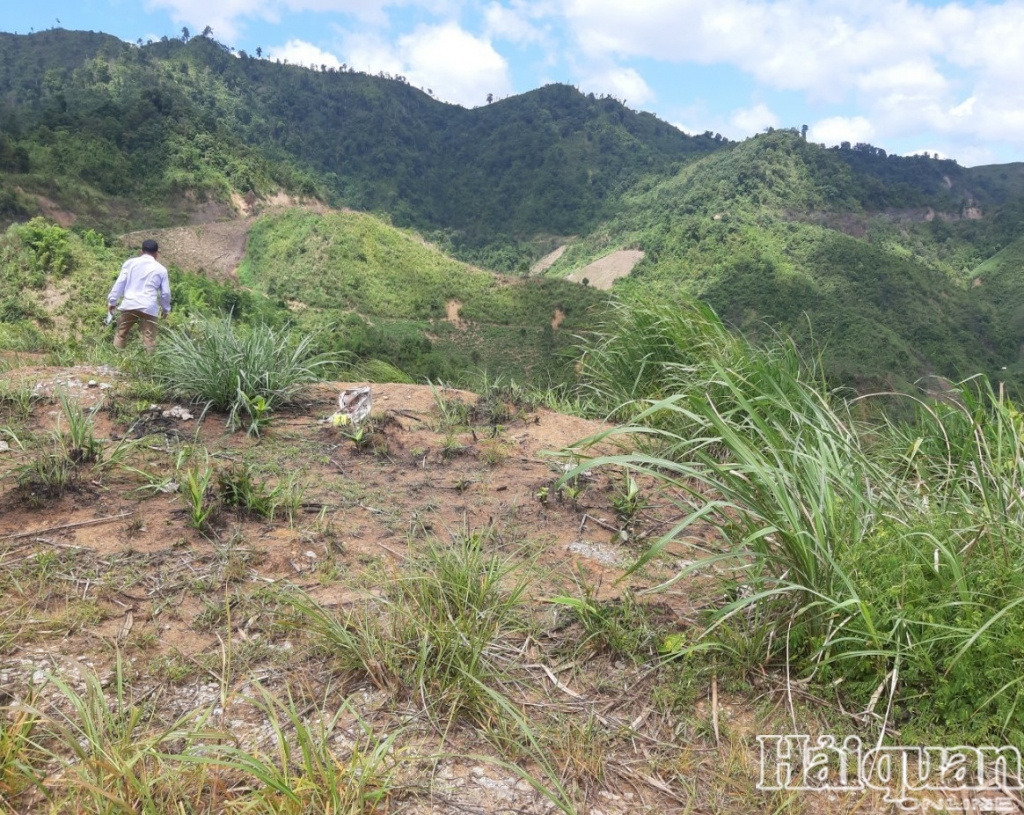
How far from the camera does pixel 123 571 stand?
203cm

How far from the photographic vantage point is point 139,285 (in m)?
5.98

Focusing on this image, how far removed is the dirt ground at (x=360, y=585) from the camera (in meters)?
1.40

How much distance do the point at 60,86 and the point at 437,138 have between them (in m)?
56.8

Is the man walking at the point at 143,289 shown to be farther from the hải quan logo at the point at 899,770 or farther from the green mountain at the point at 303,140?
the green mountain at the point at 303,140

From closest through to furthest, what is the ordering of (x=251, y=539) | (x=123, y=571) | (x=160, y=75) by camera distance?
(x=123, y=571) < (x=251, y=539) < (x=160, y=75)

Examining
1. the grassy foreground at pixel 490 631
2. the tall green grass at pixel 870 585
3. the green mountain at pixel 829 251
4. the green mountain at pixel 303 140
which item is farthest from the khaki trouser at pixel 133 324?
the green mountain at pixel 829 251

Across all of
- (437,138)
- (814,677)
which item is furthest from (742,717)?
(437,138)

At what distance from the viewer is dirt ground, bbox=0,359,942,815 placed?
4.60 feet

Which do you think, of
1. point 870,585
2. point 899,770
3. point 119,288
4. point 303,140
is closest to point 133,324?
point 119,288

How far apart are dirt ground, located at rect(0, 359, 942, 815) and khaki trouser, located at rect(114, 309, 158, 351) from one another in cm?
296

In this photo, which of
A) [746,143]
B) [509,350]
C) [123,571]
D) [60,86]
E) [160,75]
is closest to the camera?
[123,571]

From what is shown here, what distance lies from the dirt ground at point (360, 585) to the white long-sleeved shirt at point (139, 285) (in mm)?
2851

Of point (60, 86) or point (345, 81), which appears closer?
point (60, 86)

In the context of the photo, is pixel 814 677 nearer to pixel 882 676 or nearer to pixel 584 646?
pixel 882 676
